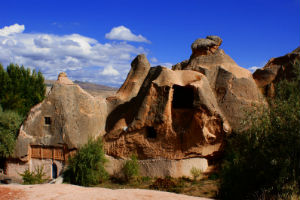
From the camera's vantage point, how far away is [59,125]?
17.2m

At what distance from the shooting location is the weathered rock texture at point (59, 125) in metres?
17.1

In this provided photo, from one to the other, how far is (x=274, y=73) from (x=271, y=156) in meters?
10.3

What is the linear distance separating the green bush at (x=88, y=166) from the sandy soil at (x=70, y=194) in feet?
18.3

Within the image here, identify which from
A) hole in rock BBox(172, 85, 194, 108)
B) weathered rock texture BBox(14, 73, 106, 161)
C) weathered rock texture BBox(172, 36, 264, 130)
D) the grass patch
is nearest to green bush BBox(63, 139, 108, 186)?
the grass patch

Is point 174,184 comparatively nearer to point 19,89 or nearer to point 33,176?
point 33,176

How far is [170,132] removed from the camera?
53.2ft

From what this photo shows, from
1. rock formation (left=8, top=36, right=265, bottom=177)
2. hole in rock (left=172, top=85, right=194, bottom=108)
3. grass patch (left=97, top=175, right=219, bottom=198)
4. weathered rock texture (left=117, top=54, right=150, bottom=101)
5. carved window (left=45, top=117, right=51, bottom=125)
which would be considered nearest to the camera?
grass patch (left=97, top=175, right=219, bottom=198)

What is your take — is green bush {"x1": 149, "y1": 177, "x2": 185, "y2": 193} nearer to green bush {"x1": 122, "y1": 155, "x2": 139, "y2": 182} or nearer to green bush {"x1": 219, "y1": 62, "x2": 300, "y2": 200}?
green bush {"x1": 122, "y1": 155, "x2": 139, "y2": 182}

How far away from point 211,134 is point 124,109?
18.4 ft

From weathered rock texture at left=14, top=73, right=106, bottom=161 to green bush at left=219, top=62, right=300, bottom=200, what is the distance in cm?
897

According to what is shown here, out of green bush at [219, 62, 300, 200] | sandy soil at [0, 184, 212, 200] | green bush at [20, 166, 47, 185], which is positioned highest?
green bush at [219, 62, 300, 200]

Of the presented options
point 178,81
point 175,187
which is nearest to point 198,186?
point 175,187

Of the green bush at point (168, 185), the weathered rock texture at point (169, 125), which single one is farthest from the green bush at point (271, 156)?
the weathered rock texture at point (169, 125)

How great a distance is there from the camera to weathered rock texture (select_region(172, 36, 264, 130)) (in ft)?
55.8
